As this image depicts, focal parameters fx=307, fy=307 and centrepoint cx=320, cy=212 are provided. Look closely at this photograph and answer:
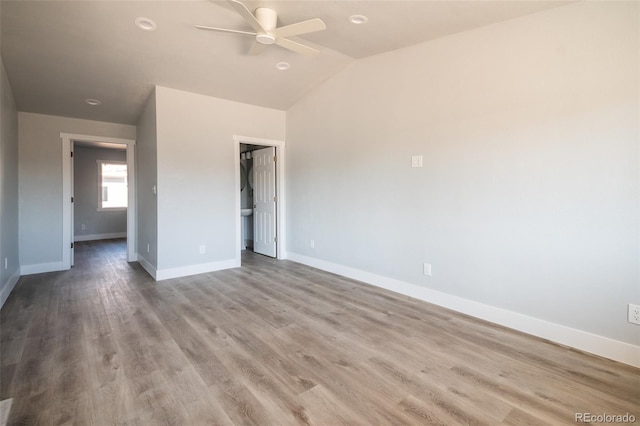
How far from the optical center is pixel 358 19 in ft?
9.71

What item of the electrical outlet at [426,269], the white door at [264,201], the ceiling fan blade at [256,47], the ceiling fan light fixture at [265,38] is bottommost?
the electrical outlet at [426,269]

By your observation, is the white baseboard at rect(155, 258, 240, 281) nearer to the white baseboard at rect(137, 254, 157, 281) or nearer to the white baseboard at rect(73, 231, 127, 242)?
the white baseboard at rect(137, 254, 157, 281)

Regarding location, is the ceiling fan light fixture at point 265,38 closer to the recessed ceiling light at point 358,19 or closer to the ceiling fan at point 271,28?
the ceiling fan at point 271,28

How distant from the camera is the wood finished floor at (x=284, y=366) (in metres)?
1.75

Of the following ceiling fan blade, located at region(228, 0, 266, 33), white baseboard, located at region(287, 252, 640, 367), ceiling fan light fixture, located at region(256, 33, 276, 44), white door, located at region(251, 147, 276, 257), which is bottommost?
white baseboard, located at region(287, 252, 640, 367)

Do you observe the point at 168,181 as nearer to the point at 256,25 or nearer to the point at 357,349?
the point at 256,25

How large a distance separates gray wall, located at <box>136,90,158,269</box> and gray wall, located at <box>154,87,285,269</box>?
0.46 feet

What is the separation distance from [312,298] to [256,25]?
281 centimetres

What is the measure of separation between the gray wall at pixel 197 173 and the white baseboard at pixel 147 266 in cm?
26

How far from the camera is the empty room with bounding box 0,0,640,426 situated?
1.99m

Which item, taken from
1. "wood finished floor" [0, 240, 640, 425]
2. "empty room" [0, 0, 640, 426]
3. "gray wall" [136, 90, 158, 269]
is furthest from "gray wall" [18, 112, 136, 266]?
"wood finished floor" [0, 240, 640, 425]

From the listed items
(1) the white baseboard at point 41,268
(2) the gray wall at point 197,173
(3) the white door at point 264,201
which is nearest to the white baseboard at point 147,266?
(2) the gray wall at point 197,173

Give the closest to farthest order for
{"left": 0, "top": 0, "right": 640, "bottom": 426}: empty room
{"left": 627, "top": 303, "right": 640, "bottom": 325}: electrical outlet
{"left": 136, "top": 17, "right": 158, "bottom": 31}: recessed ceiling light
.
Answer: {"left": 0, "top": 0, "right": 640, "bottom": 426}: empty room
{"left": 627, "top": 303, "right": 640, "bottom": 325}: electrical outlet
{"left": 136, "top": 17, "right": 158, "bottom": 31}: recessed ceiling light

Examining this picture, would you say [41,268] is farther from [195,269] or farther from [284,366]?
[284,366]
